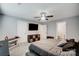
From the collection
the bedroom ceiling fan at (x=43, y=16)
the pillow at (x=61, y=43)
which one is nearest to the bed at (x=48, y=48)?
the pillow at (x=61, y=43)

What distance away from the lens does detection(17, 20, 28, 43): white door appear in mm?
2254

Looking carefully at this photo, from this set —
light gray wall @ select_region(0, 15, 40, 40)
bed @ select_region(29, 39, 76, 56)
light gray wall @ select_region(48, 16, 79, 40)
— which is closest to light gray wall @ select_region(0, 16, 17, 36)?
light gray wall @ select_region(0, 15, 40, 40)

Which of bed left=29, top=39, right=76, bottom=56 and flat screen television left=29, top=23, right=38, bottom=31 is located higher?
flat screen television left=29, top=23, right=38, bottom=31

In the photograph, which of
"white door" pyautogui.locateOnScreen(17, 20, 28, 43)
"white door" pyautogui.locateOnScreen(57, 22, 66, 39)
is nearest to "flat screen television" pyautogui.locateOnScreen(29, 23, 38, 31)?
"white door" pyautogui.locateOnScreen(17, 20, 28, 43)

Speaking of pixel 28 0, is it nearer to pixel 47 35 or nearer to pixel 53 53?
pixel 47 35

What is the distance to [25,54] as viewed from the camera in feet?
7.42

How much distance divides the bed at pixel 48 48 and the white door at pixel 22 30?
0.60ft

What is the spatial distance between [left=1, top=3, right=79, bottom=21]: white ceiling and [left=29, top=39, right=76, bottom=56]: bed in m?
0.44

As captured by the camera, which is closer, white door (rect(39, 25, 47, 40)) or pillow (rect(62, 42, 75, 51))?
pillow (rect(62, 42, 75, 51))

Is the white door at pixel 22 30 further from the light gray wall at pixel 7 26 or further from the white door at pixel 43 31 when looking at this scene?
the white door at pixel 43 31

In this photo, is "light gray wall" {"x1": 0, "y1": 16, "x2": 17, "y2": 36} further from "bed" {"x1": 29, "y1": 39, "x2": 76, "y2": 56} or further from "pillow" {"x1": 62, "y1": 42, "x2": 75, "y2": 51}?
"pillow" {"x1": 62, "y1": 42, "x2": 75, "y2": 51}

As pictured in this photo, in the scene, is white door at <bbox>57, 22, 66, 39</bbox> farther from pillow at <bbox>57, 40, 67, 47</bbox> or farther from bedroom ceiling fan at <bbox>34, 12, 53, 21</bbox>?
bedroom ceiling fan at <bbox>34, 12, 53, 21</bbox>

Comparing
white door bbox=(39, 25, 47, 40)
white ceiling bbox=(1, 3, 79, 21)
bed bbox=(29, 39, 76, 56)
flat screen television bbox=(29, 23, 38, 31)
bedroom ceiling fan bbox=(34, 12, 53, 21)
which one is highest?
white ceiling bbox=(1, 3, 79, 21)

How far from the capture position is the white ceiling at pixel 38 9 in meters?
2.21
